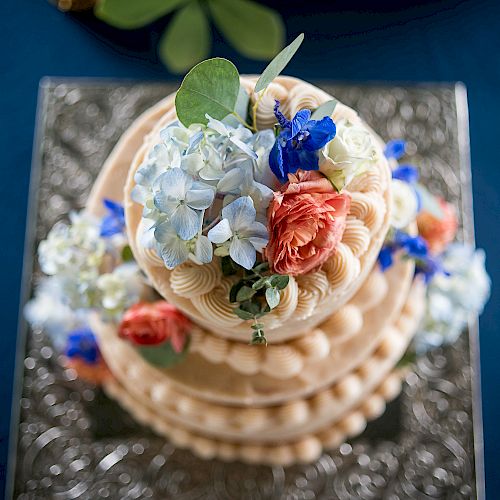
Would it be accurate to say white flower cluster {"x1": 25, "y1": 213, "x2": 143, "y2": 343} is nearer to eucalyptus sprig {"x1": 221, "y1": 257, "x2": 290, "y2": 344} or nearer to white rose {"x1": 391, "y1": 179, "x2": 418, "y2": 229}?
eucalyptus sprig {"x1": 221, "y1": 257, "x2": 290, "y2": 344}

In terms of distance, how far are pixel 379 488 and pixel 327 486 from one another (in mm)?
127

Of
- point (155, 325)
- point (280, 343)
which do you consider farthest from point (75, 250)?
point (280, 343)

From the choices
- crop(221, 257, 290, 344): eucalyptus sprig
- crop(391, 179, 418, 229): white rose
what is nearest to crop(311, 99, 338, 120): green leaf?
crop(221, 257, 290, 344): eucalyptus sprig

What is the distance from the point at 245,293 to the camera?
1093 mm

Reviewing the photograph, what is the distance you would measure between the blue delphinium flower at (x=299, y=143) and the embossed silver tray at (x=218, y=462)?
3.13 ft

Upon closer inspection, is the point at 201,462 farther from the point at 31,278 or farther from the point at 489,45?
the point at 489,45

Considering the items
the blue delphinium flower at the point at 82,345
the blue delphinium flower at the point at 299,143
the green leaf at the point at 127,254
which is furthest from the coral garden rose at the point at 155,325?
the blue delphinium flower at the point at 299,143

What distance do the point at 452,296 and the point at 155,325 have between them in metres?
0.76

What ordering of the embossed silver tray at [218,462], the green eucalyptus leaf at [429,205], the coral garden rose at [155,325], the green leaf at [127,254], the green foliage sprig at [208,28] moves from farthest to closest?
the green foliage sprig at [208,28], the embossed silver tray at [218,462], the green eucalyptus leaf at [429,205], the green leaf at [127,254], the coral garden rose at [155,325]

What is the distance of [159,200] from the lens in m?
0.96

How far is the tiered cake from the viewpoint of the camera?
1.17m

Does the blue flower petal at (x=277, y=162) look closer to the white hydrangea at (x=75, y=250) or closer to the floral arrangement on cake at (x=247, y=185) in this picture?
the floral arrangement on cake at (x=247, y=185)

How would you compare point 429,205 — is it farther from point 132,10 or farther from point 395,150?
point 132,10

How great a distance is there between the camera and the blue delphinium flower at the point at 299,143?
39.2 inches
